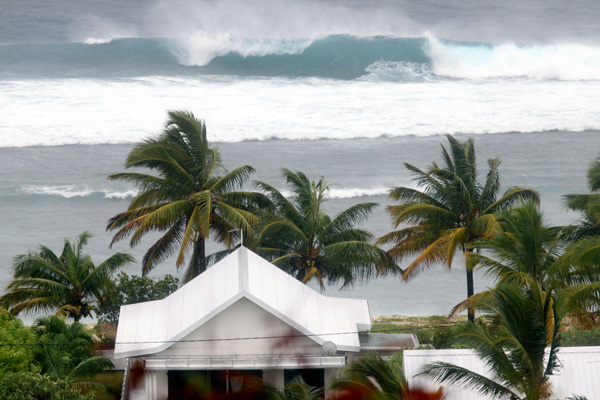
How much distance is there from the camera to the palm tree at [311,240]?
20.9 meters

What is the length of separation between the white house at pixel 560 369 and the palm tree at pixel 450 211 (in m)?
4.15

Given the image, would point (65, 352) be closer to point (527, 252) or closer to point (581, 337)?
point (527, 252)

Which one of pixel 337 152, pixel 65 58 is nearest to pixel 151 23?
pixel 65 58

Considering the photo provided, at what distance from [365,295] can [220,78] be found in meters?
30.1

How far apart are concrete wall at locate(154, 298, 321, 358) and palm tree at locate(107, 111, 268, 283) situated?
14.0 ft

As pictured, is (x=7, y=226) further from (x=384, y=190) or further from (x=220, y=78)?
(x=220, y=78)

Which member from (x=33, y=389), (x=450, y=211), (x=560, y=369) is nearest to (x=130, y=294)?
(x=33, y=389)

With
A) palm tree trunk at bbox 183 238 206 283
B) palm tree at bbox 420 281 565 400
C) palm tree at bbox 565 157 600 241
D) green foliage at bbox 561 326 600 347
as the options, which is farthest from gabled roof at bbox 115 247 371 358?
palm tree at bbox 565 157 600 241

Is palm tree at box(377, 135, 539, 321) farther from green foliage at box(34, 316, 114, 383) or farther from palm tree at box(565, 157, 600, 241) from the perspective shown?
green foliage at box(34, 316, 114, 383)

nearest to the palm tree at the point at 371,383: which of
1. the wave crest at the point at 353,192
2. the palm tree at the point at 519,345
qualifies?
the palm tree at the point at 519,345

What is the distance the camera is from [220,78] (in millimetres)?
54469

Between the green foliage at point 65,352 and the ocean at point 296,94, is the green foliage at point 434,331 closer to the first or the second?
the ocean at point 296,94

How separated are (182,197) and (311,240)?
3136mm

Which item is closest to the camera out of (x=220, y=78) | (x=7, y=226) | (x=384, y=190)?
(x=7, y=226)
